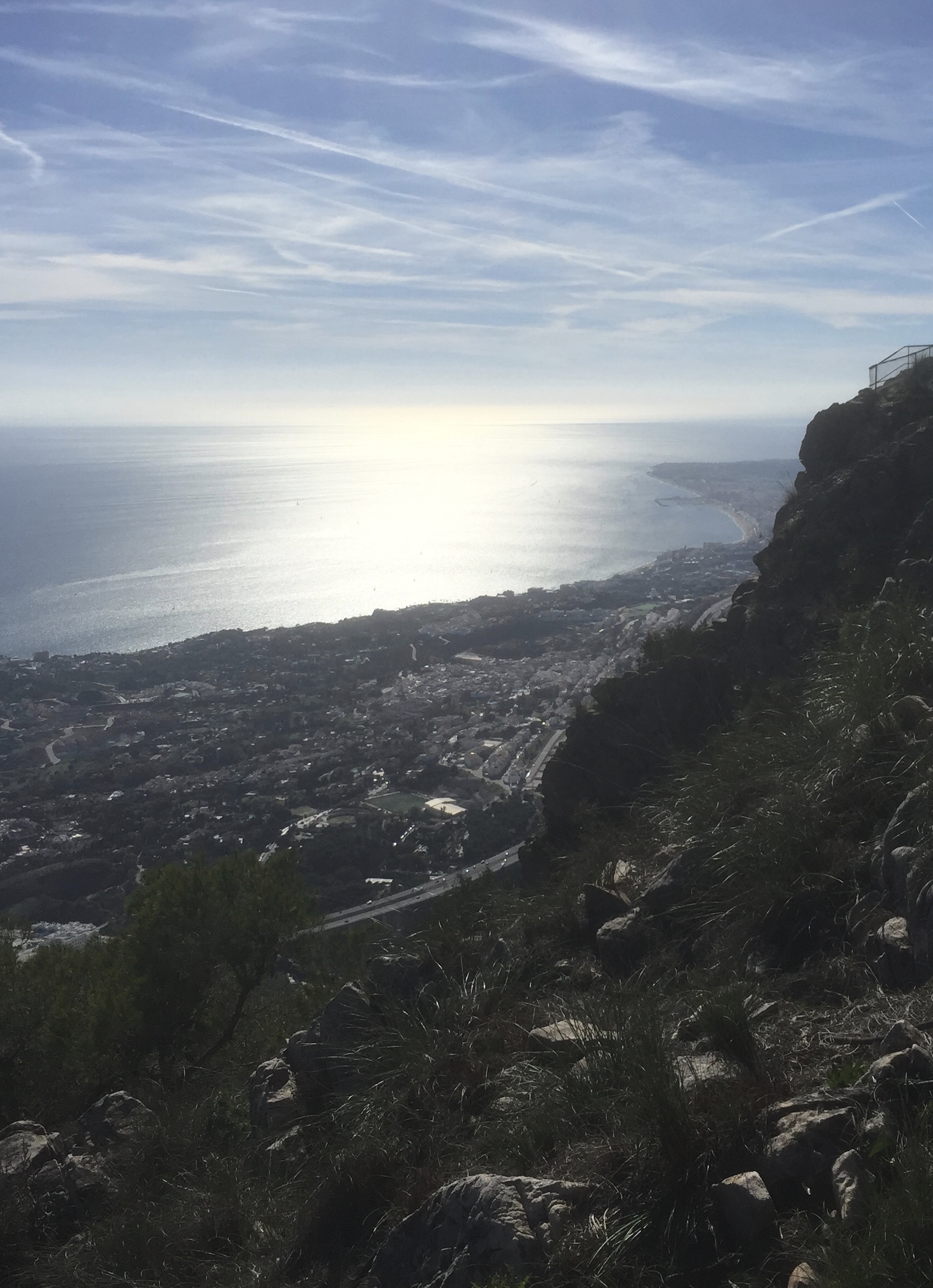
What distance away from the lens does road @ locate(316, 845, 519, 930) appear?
1770 centimetres

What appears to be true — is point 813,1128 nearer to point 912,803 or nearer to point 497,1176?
point 497,1176

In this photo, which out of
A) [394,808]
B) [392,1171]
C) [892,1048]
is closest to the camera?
[892,1048]

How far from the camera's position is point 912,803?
4371mm

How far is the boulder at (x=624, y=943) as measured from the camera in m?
5.17

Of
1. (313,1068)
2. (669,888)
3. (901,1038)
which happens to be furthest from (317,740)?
(901,1038)

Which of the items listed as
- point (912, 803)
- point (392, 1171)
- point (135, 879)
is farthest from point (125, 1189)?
point (135, 879)

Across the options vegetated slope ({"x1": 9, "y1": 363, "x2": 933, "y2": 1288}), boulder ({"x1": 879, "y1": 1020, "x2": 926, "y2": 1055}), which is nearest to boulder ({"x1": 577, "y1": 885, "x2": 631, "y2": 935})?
vegetated slope ({"x1": 9, "y1": 363, "x2": 933, "y2": 1288})

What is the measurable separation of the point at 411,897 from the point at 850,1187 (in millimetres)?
17008

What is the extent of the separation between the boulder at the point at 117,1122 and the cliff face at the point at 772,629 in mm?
4825

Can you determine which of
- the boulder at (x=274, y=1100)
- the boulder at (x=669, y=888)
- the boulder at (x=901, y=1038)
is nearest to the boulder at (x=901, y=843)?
the boulder at (x=901, y=1038)

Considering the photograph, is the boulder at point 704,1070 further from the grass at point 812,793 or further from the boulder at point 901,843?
the boulder at point 901,843

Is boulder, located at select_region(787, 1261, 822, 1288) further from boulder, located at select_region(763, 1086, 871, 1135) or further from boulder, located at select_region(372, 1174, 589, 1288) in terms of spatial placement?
boulder, located at select_region(372, 1174, 589, 1288)

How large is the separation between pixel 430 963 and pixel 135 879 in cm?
1782

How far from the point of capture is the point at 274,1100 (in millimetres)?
5168
